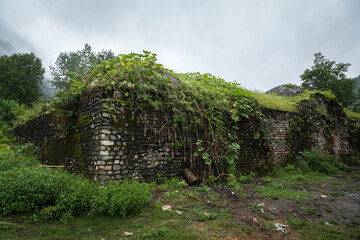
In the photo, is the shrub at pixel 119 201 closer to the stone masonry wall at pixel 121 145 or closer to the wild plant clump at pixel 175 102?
the stone masonry wall at pixel 121 145

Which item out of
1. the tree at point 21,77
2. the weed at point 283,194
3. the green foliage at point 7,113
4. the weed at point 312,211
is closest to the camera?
the weed at point 312,211

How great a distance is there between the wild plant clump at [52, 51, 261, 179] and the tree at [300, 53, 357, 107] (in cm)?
2670

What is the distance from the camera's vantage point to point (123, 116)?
4.73 m

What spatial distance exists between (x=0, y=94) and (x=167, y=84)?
2704 centimetres

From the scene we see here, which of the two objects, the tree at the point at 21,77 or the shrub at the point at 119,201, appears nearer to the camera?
the shrub at the point at 119,201

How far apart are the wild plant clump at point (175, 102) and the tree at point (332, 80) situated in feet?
87.6

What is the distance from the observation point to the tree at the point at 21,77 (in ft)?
75.0

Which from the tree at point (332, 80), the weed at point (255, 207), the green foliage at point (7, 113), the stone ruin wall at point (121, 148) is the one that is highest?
the tree at point (332, 80)

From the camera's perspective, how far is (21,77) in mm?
23719

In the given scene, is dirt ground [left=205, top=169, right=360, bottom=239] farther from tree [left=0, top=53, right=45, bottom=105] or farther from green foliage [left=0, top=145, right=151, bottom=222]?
tree [left=0, top=53, right=45, bottom=105]

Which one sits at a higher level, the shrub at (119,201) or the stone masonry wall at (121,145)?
the stone masonry wall at (121,145)

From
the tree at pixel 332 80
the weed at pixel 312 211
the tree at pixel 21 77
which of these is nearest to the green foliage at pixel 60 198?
the weed at pixel 312 211

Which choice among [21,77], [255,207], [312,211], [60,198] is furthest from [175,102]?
[21,77]

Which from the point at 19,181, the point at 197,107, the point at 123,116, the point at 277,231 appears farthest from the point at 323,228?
the point at 19,181
